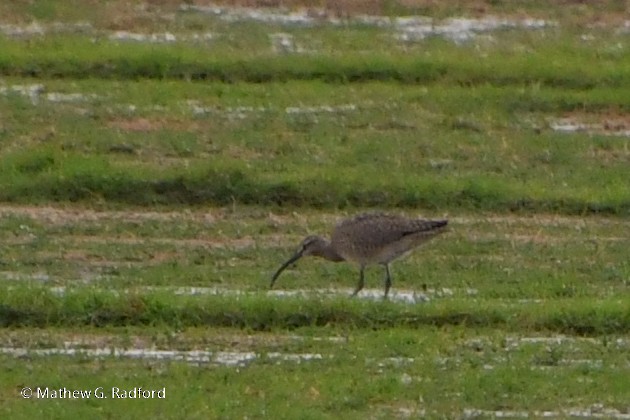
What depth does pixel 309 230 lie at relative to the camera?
43.1 ft

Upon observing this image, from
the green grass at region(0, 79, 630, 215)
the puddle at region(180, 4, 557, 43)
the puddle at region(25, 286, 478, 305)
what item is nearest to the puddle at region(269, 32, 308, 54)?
the puddle at region(180, 4, 557, 43)

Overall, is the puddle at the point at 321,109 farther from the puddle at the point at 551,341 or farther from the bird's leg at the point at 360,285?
the puddle at the point at 551,341

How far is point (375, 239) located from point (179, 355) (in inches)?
82.1

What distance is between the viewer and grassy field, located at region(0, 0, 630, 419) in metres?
9.15

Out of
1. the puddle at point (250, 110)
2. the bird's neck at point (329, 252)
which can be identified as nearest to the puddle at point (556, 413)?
the bird's neck at point (329, 252)

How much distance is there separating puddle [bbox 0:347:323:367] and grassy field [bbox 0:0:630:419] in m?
0.03

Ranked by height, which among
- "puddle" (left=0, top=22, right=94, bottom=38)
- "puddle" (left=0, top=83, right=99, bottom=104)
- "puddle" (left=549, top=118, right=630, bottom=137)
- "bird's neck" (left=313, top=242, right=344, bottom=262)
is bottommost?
"puddle" (left=549, top=118, right=630, bottom=137)

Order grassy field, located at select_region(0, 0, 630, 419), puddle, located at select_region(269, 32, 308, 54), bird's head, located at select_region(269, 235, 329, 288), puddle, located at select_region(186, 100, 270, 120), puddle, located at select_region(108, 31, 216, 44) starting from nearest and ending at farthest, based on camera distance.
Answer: grassy field, located at select_region(0, 0, 630, 419), bird's head, located at select_region(269, 235, 329, 288), puddle, located at select_region(186, 100, 270, 120), puddle, located at select_region(269, 32, 308, 54), puddle, located at select_region(108, 31, 216, 44)

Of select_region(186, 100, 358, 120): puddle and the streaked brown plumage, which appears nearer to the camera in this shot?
the streaked brown plumage

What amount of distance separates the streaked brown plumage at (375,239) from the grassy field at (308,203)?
26 centimetres

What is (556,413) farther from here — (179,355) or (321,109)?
(321,109)

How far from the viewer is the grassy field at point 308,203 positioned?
915 cm

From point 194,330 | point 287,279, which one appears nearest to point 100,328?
point 194,330

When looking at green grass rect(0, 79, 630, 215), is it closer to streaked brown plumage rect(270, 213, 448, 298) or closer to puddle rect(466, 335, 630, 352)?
streaked brown plumage rect(270, 213, 448, 298)
